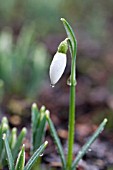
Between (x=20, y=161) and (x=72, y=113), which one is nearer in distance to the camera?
(x=20, y=161)

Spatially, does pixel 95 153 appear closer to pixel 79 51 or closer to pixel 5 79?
pixel 5 79

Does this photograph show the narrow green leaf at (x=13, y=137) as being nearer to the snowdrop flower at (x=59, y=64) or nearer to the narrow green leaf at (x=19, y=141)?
the narrow green leaf at (x=19, y=141)

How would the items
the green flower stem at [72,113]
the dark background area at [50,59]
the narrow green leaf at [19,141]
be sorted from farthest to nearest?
the dark background area at [50,59] → the narrow green leaf at [19,141] → the green flower stem at [72,113]

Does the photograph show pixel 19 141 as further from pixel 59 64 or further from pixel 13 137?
pixel 59 64

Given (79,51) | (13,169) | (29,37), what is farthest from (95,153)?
(79,51)

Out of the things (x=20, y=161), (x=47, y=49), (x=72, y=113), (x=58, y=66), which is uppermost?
(x=47, y=49)

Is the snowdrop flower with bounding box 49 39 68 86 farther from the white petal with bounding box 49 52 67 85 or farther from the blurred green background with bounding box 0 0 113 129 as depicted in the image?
the blurred green background with bounding box 0 0 113 129

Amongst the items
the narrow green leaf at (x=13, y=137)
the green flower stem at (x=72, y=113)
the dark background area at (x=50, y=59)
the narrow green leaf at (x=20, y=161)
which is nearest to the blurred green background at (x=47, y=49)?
the dark background area at (x=50, y=59)

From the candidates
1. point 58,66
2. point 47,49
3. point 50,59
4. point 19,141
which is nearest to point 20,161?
point 19,141

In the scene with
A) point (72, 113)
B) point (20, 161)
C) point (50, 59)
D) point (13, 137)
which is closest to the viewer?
point (20, 161)
